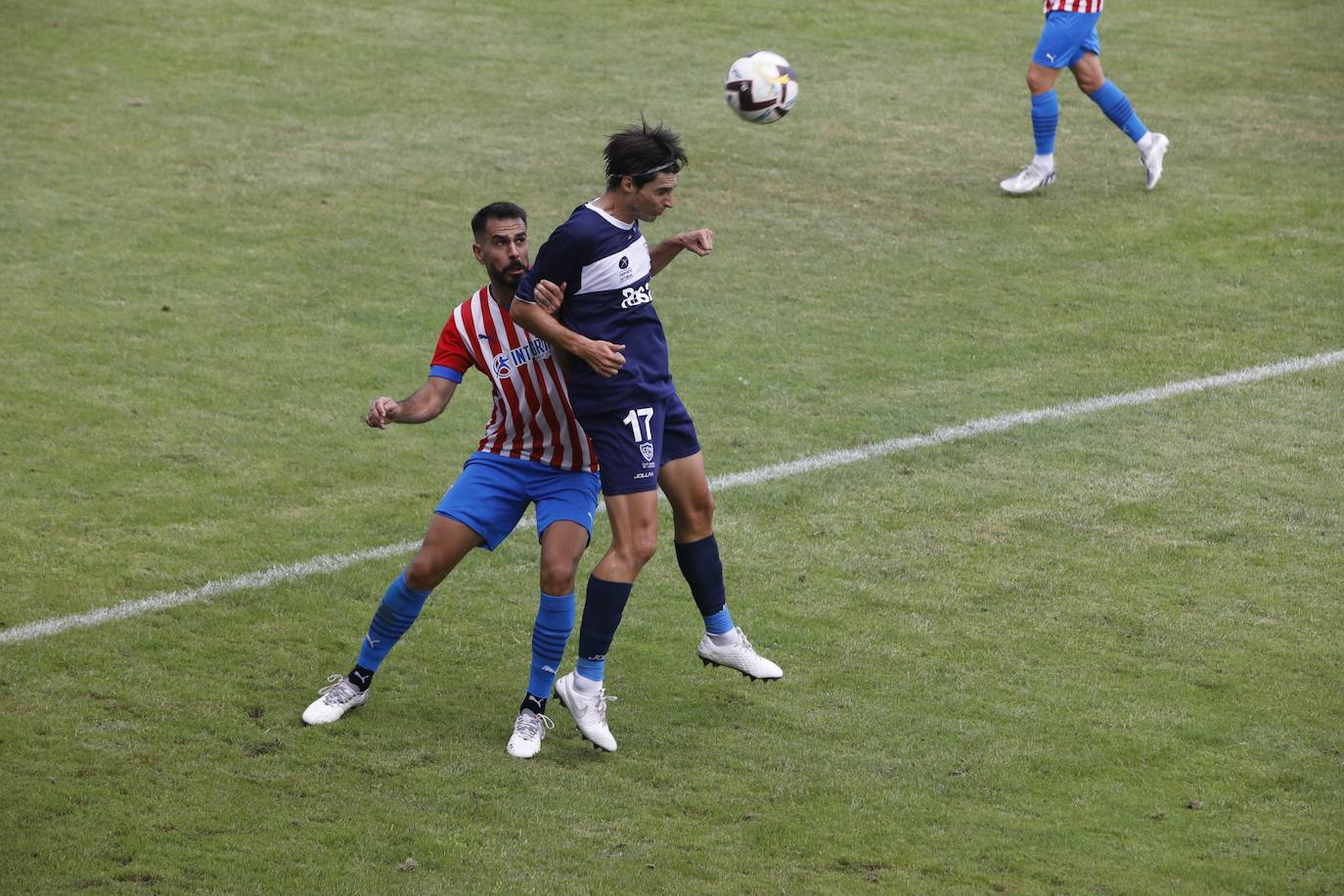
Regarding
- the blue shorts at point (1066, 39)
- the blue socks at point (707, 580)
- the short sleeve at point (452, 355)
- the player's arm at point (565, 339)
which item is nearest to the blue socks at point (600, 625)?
the blue socks at point (707, 580)

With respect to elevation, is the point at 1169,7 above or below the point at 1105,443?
above

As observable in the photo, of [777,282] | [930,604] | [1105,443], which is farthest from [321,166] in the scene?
[930,604]

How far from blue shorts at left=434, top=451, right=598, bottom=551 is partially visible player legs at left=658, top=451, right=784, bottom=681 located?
0.38 metres

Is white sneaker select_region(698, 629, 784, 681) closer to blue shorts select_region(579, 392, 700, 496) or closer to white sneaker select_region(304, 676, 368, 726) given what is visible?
blue shorts select_region(579, 392, 700, 496)

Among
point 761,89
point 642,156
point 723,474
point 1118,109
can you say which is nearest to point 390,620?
point 642,156

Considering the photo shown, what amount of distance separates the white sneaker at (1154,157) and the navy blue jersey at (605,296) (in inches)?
334

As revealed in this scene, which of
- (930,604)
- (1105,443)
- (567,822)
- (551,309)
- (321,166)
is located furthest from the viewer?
(321,166)

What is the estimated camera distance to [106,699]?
6422mm

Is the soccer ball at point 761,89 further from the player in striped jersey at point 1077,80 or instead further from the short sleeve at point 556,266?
the player in striped jersey at point 1077,80

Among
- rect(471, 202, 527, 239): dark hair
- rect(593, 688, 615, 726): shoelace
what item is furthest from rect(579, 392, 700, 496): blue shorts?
rect(471, 202, 527, 239): dark hair

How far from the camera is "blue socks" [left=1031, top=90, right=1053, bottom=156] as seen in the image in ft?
44.5

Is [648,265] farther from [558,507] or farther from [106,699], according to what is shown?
[106,699]

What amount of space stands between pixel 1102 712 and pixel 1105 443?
322 cm

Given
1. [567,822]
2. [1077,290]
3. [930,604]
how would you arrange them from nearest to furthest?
[567,822]
[930,604]
[1077,290]
